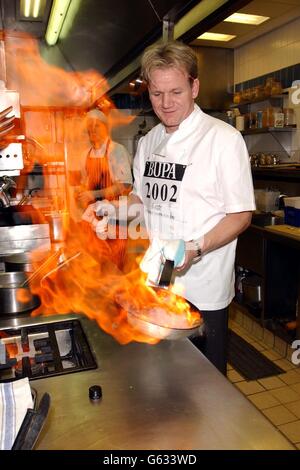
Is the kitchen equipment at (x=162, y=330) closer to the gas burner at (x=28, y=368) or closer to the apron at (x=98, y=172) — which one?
the gas burner at (x=28, y=368)

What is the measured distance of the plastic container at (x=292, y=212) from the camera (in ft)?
10.9

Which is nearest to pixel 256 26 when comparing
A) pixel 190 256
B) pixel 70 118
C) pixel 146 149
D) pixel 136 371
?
pixel 70 118

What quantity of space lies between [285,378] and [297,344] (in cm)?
27

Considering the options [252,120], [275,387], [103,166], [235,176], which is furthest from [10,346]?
[252,120]

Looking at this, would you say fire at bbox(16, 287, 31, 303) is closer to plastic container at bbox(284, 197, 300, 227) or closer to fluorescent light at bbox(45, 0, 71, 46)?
fluorescent light at bbox(45, 0, 71, 46)

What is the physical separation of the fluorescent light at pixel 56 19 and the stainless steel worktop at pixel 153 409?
4.91 feet

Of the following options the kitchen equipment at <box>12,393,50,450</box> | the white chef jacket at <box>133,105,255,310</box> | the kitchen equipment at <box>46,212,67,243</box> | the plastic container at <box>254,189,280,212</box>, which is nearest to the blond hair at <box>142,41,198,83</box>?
the white chef jacket at <box>133,105,255,310</box>

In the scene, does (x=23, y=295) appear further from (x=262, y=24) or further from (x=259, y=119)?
(x=262, y=24)

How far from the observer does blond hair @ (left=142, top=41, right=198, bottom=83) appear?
1422mm

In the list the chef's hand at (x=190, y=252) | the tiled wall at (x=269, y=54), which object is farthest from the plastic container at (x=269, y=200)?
the chef's hand at (x=190, y=252)

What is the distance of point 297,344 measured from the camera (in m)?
3.00

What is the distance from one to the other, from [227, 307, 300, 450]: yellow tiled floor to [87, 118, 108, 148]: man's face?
2.23m
